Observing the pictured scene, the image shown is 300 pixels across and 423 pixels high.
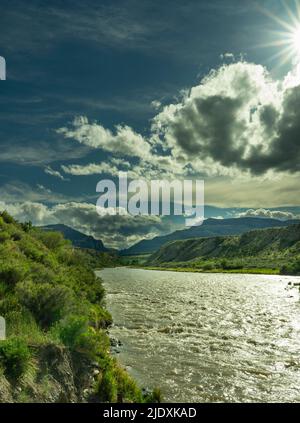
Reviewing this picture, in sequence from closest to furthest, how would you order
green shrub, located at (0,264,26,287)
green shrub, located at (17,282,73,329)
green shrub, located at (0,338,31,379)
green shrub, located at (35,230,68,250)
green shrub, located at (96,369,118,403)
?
1. green shrub, located at (0,338,31,379)
2. green shrub, located at (96,369,118,403)
3. green shrub, located at (17,282,73,329)
4. green shrub, located at (0,264,26,287)
5. green shrub, located at (35,230,68,250)

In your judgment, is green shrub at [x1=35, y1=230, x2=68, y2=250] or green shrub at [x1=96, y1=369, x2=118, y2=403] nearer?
green shrub at [x1=96, y1=369, x2=118, y2=403]

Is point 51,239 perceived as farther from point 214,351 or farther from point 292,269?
point 292,269

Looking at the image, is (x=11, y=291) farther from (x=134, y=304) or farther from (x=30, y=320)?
(x=134, y=304)

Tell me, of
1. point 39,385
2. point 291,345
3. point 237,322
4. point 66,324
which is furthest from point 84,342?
point 237,322

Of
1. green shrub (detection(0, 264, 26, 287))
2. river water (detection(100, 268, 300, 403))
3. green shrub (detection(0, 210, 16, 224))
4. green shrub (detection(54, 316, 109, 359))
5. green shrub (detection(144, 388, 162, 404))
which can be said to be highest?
green shrub (detection(0, 210, 16, 224))

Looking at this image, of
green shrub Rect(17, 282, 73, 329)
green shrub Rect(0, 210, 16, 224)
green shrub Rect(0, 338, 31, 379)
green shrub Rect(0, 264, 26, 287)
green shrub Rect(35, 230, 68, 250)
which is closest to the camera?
green shrub Rect(0, 338, 31, 379)

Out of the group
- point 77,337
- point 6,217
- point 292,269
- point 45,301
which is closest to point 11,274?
point 45,301

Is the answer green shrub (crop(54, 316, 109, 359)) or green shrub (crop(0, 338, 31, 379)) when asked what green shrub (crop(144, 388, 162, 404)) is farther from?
green shrub (crop(0, 338, 31, 379))

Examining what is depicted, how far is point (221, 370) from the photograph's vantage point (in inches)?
1054

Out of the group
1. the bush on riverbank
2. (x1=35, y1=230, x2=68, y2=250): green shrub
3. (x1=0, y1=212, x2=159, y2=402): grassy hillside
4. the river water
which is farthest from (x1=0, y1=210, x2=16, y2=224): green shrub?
the bush on riverbank

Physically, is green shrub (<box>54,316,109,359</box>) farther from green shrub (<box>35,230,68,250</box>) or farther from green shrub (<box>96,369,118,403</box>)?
green shrub (<box>35,230,68,250</box>)

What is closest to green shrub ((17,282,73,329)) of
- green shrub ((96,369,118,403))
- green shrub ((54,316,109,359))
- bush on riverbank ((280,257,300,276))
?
green shrub ((54,316,109,359))

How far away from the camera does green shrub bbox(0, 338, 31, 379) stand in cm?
1317

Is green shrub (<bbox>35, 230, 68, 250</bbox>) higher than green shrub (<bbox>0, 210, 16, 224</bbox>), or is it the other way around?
green shrub (<bbox>0, 210, 16, 224</bbox>)
